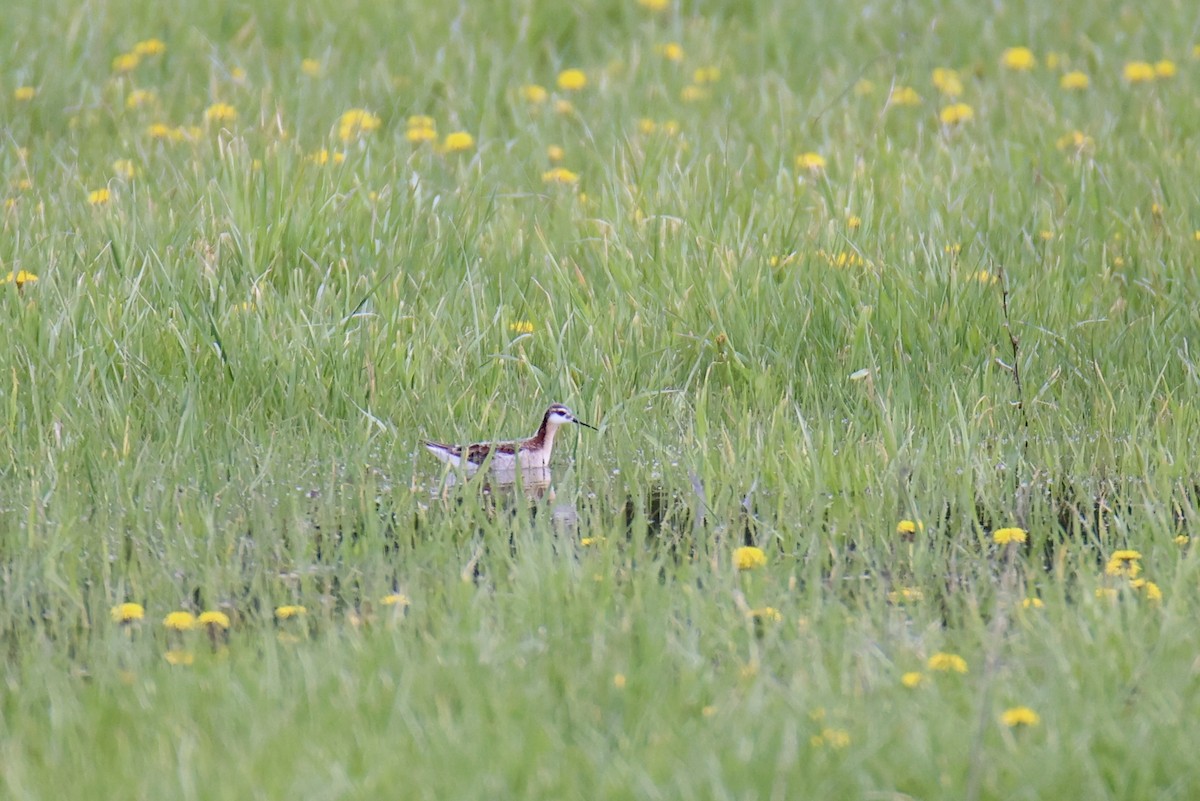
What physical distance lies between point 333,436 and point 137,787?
1.80 meters

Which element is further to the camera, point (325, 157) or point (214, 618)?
point (325, 157)

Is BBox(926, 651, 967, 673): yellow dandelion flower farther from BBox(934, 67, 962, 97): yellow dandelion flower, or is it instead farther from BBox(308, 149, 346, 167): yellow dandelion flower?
BBox(934, 67, 962, 97): yellow dandelion flower

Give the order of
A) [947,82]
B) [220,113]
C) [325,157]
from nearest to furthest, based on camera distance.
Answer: [325,157] < [220,113] < [947,82]

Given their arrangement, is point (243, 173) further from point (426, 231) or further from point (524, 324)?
point (524, 324)

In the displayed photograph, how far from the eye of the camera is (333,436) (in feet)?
14.0

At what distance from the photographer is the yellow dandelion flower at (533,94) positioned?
677cm

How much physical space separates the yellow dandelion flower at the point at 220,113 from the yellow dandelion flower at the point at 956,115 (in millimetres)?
2847

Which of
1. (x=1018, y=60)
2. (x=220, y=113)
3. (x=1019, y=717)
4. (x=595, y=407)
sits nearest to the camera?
(x=1019, y=717)

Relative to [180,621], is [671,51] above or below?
above

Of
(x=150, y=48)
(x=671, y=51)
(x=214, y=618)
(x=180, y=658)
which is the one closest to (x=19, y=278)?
(x=214, y=618)

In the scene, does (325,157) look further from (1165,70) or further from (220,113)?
(1165,70)

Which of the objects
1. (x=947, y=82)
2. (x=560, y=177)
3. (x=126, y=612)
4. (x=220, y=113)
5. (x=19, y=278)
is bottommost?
(x=126, y=612)

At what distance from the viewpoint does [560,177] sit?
19.2 feet

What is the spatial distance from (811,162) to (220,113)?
92.0 inches
